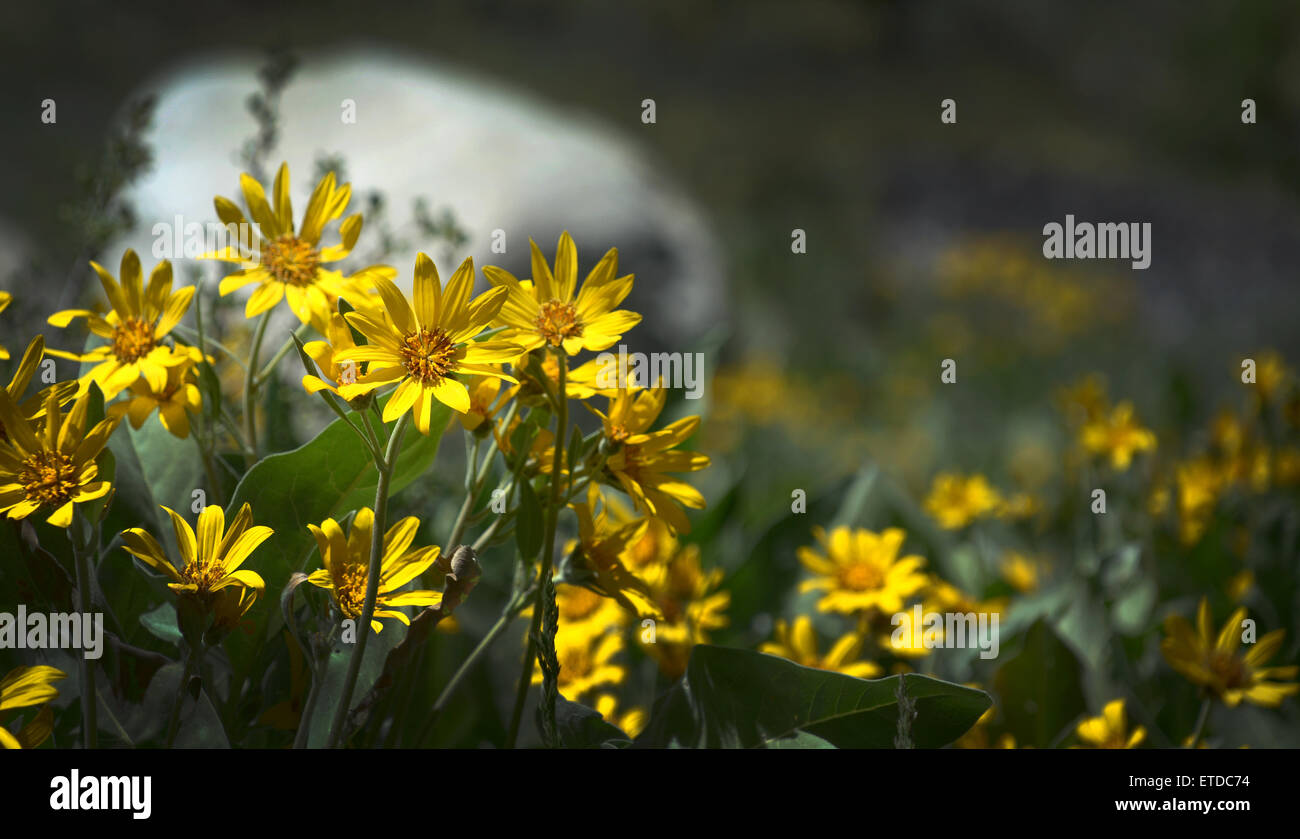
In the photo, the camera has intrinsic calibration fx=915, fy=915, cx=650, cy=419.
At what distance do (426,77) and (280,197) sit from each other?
3060 mm

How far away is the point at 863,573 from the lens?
80 cm

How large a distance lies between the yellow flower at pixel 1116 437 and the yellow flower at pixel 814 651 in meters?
0.47

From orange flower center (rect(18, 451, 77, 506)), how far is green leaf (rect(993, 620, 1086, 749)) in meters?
0.72

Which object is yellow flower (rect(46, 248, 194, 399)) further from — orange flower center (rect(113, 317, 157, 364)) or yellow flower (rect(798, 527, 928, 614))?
yellow flower (rect(798, 527, 928, 614))

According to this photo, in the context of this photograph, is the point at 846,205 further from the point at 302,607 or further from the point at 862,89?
the point at 302,607

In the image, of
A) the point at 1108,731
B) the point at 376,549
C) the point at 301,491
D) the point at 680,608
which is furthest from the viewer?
the point at 680,608

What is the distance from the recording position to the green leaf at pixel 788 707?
0.58 meters

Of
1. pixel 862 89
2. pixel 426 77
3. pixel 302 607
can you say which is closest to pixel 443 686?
pixel 302 607

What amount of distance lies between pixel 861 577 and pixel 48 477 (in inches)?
23.8

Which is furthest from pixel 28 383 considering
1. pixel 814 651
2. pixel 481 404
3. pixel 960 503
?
pixel 960 503

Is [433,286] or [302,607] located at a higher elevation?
[433,286]

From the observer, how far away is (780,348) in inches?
181

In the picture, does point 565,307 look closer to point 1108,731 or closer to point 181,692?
point 181,692

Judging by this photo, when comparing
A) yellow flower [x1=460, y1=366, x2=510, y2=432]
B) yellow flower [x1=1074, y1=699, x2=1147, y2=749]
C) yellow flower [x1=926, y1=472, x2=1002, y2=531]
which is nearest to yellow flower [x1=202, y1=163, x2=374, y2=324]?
yellow flower [x1=460, y1=366, x2=510, y2=432]
